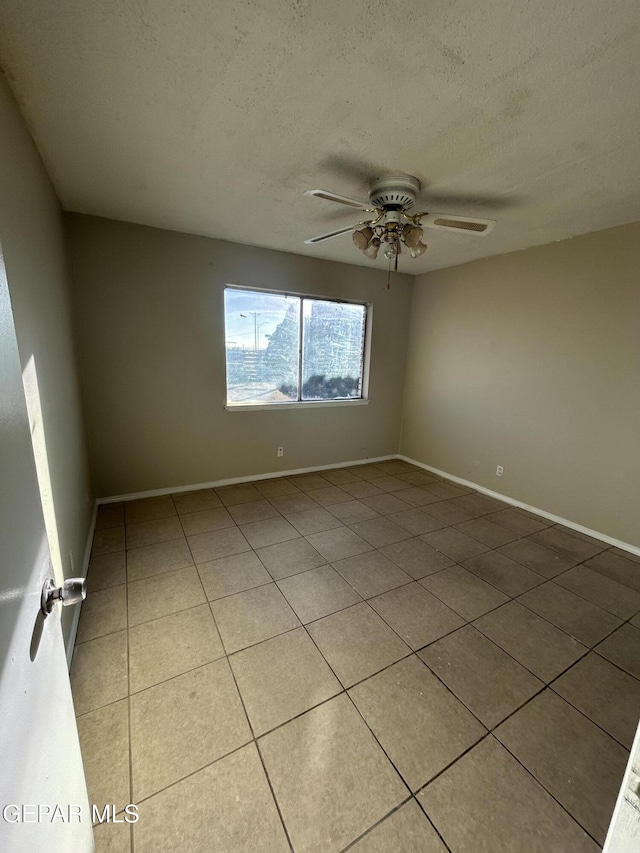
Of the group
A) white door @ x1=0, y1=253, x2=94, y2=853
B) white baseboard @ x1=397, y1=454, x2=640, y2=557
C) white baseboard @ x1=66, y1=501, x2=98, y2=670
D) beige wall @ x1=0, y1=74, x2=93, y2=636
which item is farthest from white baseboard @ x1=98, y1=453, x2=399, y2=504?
white door @ x1=0, y1=253, x2=94, y2=853

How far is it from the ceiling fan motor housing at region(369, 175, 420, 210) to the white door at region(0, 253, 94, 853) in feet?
6.20

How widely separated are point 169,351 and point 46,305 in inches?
53.8

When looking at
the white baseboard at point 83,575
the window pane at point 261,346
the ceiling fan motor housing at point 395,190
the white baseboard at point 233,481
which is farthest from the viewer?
the window pane at point 261,346

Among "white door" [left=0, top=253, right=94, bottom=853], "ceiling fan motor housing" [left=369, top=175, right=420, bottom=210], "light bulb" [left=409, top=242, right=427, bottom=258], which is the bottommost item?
"white door" [left=0, top=253, right=94, bottom=853]

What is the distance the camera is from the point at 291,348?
12.5 feet

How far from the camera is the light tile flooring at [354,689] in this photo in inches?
43.8

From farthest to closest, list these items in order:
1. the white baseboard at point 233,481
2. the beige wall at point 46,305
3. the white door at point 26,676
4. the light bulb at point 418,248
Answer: the white baseboard at point 233,481 → the light bulb at point 418,248 → the beige wall at point 46,305 → the white door at point 26,676

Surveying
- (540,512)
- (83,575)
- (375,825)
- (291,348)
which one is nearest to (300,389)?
(291,348)

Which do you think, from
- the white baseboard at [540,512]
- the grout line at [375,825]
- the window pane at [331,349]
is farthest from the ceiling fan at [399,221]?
the grout line at [375,825]

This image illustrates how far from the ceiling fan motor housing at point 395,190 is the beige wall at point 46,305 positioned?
167 centimetres

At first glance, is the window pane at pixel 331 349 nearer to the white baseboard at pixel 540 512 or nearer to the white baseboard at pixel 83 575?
the white baseboard at pixel 540 512

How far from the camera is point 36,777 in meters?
0.60

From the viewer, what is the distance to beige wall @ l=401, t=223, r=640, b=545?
8.70ft

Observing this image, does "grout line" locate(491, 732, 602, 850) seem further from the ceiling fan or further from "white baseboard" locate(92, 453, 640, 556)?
the ceiling fan
